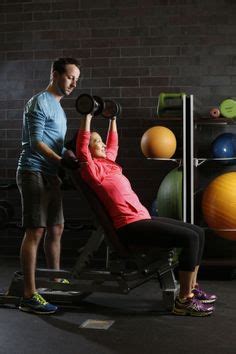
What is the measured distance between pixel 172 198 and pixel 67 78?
1.35m

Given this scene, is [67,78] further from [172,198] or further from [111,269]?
[172,198]

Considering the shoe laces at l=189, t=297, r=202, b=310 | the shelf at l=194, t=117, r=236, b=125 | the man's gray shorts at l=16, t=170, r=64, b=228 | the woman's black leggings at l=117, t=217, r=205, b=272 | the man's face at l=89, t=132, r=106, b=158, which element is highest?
the shelf at l=194, t=117, r=236, b=125

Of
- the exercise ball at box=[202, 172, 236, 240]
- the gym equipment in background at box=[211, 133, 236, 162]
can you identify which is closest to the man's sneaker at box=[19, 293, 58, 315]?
the exercise ball at box=[202, 172, 236, 240]

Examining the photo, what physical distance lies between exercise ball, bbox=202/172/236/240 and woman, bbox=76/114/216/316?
0.83 m

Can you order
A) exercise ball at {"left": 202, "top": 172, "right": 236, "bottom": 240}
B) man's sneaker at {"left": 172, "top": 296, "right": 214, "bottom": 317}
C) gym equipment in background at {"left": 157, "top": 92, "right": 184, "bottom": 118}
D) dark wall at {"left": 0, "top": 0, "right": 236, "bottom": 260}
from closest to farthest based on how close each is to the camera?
man's sneaker at {"left": 172, "top": 296, "right": 214, "bottom": 317}
exercise ball at {"left": 202, "top": 172, "right": 236, "bottom": 240}
gym equipment in background at {"left": 157, "top": 92, "right": 184, "bottom": 118}
dark wall at {"left": 0, "top": 0, "right": 236, "bottom": 260}

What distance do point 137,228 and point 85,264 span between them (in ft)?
1.35

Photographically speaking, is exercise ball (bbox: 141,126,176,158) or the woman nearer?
the woman

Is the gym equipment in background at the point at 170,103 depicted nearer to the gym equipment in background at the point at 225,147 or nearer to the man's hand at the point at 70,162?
the gym equipment in background at the point at 225,147

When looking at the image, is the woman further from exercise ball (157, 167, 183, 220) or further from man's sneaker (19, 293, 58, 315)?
exercise ball (157, 167, 183, 220)

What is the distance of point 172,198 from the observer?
12.6 feet

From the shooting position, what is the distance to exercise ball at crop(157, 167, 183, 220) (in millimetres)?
3809

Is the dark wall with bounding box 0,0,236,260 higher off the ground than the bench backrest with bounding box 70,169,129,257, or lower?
higher

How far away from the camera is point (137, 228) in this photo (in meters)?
2.75

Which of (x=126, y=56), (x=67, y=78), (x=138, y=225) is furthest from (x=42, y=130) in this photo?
(x=126, y=56)
